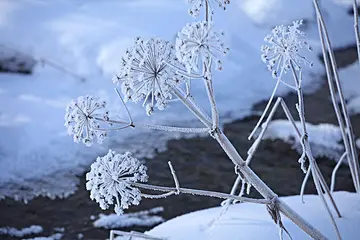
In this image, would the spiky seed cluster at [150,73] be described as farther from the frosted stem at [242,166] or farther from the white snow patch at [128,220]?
the white snow patch at [128,220]

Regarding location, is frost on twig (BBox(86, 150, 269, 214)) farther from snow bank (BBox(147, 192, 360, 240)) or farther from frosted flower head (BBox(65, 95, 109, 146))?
snow bank (BBox(147, 192, 360, 240))

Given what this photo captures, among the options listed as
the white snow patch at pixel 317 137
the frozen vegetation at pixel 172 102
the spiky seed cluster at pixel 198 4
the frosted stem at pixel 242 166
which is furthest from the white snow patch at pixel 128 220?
the spiky seed cluster at pixel 198 4

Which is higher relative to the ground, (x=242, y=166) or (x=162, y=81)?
(x=162, y=81)

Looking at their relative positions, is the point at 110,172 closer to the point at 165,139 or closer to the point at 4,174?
the point at 4,174

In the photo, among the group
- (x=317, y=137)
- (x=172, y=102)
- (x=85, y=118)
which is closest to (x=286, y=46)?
(x=85, y=118)

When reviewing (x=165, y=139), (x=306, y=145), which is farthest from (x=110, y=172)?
(x=165, y=139)

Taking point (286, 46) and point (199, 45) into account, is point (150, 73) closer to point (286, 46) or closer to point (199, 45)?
point (199, 45)
